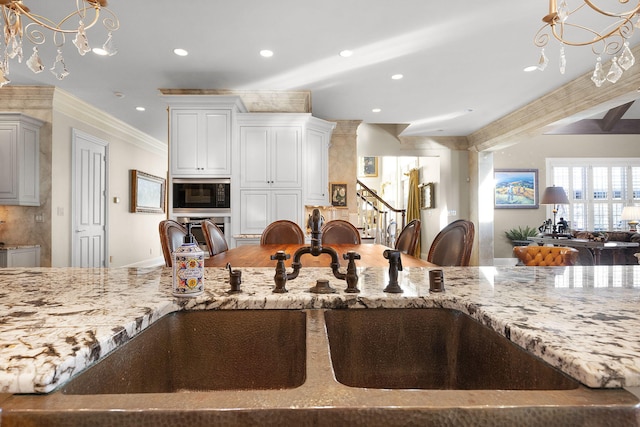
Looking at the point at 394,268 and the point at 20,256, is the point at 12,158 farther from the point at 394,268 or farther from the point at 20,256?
the point at 394,268

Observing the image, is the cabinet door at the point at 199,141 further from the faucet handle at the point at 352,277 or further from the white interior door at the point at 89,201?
Answer: the faucet handle at the point at 352,277

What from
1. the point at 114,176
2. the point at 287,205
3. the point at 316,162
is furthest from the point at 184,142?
the point at 114,176

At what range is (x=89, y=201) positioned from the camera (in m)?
5.64

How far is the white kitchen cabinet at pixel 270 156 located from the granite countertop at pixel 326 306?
3.47m

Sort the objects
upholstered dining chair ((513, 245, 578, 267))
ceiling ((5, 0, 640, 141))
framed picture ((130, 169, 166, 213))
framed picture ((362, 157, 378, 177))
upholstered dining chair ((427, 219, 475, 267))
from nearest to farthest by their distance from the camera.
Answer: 1. upholstered dining chair ((427, 219, 475, 267))
2. upholstered dining chair ((513, 245, 578, 267))
3. ceiling ((5, 0, 640, 141))
4. framed picture ((130, 169, 166, 213))
5. framed picture ((362, 157, 378, 177))

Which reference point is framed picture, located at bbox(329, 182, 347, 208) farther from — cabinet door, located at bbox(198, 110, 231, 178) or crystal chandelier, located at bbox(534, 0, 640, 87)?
crystal chandelier, located at bbox(534, 0, 640, 87)

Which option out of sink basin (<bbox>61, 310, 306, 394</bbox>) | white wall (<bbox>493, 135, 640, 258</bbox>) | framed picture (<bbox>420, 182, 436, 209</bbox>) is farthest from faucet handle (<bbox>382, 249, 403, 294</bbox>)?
white wall (<bbox>493, 135, 640, 258</bbox>)

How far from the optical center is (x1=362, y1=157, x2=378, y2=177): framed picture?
12523 millimetres

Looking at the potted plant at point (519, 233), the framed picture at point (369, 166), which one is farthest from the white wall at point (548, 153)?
the framed picture at point (369, 166)

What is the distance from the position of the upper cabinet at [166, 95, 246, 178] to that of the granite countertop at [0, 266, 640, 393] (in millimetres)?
3380

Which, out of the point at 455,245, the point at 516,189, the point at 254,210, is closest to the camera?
the point at 455,245

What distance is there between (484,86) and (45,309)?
511cm

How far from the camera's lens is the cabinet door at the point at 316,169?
491 centimetres

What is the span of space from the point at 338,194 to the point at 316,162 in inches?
54.4
